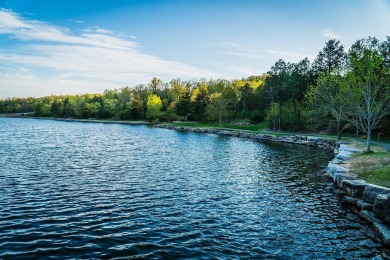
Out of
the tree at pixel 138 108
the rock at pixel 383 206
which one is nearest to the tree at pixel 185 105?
the tree at pixel 138 108

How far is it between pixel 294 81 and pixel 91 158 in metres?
59.3

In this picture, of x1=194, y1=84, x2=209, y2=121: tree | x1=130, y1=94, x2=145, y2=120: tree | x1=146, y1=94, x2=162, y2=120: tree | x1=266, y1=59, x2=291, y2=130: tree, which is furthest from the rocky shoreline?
x1=130, y1=94, x2=145, y2=120: tree

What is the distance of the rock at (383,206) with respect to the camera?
637 inches

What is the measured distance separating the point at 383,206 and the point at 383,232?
6.96 feet

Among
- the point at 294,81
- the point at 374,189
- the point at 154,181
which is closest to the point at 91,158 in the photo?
the point at 154,181

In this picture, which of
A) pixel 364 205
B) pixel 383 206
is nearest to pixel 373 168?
pixel 364 205

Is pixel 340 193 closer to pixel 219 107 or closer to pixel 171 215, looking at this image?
pixel 171 215

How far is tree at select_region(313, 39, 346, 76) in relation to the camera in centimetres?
7625

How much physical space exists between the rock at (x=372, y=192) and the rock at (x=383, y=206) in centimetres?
151

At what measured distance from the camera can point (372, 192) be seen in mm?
18750

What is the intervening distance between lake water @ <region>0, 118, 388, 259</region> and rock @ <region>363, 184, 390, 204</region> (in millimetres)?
1700

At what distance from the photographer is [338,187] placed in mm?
24281

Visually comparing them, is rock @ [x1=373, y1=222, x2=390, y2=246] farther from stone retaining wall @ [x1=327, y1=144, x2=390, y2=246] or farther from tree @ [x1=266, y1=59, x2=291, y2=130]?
tree @ [x1=266, y1=59, x2=291, y2=130]

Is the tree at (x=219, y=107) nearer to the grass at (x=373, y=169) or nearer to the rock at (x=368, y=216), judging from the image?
the grass at (x=373, y=169)
